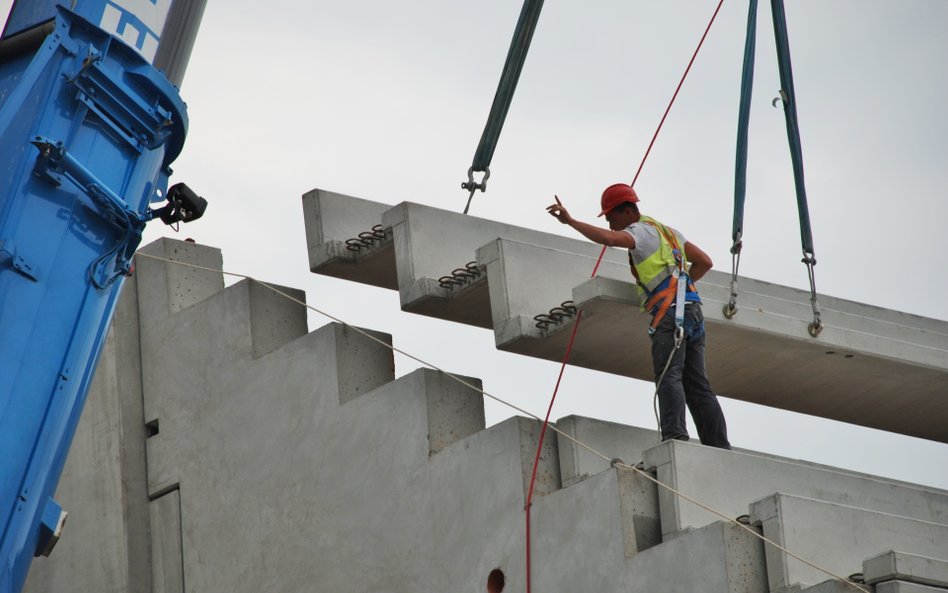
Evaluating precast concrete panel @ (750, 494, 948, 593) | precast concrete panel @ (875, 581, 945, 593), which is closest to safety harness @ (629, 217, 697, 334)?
precast concrete panel @ (750, 494, 948, 593)

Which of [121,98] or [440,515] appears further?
[440,515]

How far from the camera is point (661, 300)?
10.7m

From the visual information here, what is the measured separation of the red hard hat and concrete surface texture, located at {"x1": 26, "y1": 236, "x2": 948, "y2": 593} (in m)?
0.69

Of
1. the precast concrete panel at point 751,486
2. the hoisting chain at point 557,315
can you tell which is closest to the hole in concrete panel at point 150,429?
the hoisting chain at point 557,315

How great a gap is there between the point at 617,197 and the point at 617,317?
716 millimetres

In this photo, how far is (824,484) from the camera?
11.0 metres

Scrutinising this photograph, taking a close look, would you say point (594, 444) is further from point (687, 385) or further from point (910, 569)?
point (910, 569)

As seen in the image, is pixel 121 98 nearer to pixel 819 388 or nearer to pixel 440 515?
pixel 440 515

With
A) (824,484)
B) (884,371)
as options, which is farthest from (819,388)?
(824,484)

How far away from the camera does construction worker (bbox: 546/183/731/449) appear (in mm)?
10484

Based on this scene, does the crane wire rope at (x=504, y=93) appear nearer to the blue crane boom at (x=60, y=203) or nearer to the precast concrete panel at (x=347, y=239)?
the precast concrete panel at (x=347, y=239)

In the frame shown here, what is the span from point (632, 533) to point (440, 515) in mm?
1589

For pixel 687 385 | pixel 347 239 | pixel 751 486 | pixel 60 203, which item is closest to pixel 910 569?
pixel 751 486

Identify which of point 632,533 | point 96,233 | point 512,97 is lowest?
point 632,533
